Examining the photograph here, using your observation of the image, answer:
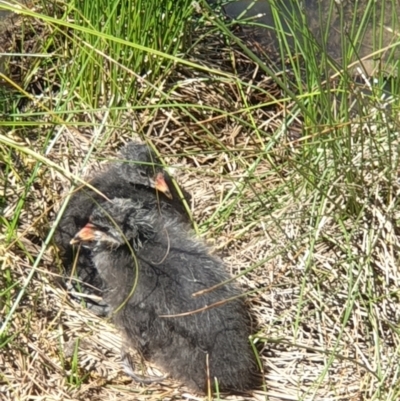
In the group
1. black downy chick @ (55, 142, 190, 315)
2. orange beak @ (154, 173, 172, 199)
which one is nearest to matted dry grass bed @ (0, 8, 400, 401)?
black downy chick @ (55, 142, 190, 315)

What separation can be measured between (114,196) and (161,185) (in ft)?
0.71

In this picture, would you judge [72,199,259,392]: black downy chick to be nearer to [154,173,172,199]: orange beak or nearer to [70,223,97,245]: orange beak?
[70,223,97,245]: orange beak

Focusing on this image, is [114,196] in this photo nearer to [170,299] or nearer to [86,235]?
[86,235]

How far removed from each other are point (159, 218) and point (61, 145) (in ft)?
2.51

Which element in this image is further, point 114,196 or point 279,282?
point 114,196

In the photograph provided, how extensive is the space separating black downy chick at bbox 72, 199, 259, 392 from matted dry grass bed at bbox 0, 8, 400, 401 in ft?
0.46

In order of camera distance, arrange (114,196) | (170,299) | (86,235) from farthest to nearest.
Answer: (114,196) < (86,235) < (170,299)

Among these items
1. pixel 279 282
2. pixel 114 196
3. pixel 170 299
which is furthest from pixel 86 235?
pixel 279 282

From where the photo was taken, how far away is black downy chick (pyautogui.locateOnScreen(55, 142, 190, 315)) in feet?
14.0

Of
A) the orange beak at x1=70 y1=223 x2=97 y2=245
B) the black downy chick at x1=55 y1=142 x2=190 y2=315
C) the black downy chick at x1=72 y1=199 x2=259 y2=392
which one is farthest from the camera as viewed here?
the black downy chick at x1=55 y1=142 x2=190 y2=315

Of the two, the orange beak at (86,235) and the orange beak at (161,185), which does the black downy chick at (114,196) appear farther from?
the orange beak at (86,235)

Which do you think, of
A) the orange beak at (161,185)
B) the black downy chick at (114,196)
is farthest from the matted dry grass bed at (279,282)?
the orange beak at (161,185)

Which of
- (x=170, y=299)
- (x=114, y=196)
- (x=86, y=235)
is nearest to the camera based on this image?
(x=170, y=299)

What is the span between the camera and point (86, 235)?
4.03 m
